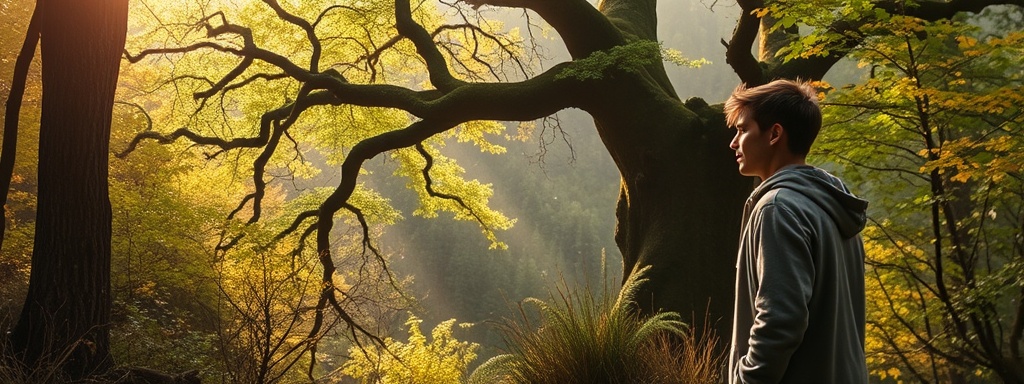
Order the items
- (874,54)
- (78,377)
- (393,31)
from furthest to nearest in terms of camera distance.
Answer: (393,31) → (874,54) → (78,377)

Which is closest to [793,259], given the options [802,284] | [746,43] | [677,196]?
[802,284]

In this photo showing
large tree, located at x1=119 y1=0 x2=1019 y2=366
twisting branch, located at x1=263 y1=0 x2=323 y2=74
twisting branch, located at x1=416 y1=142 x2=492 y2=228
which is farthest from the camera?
twisting branch, located at x1=416 y1=142 x2=492 y2=228

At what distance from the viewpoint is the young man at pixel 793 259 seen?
4.80ft

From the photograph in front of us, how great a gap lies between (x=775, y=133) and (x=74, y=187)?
14.2 feet

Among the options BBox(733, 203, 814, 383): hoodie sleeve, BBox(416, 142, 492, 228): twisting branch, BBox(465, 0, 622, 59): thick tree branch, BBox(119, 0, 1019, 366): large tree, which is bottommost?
BBox(733, 203, 814, 383): hoodie sleeve

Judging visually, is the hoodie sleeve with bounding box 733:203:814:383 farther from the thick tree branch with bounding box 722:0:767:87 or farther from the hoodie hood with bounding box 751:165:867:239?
the thick tree branch with bounding box 722:0:767:87

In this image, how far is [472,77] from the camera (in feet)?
37.9

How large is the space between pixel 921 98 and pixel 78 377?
5.86 m

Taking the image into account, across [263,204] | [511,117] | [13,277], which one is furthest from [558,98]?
[263,204]

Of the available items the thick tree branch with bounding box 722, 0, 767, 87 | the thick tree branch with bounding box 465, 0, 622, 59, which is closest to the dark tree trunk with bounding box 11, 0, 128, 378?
the thick tree branch with bounding box 465, 0, 622, 59

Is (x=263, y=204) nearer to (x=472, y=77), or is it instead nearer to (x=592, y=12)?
(x=472, y=77)

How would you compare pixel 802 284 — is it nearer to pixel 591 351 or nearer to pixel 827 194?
pixel 827 194

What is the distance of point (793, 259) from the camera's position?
146 centimetres

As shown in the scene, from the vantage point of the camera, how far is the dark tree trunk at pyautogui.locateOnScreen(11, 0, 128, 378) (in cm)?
441
